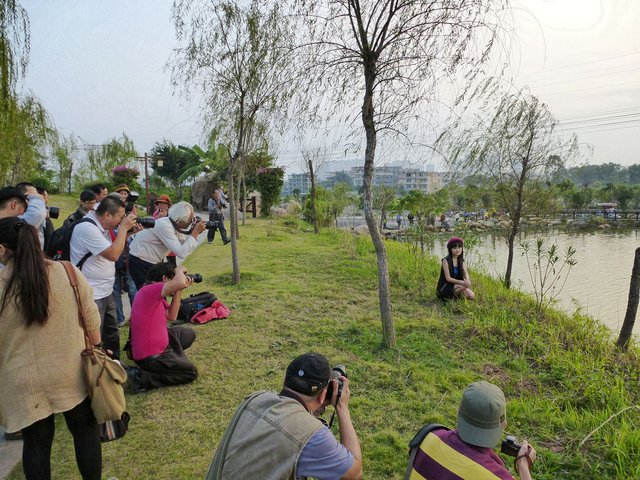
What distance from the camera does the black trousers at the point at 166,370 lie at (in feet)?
11.6

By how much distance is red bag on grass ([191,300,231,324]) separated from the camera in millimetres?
5246

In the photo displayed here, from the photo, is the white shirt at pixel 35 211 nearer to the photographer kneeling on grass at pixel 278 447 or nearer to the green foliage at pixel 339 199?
the photographer kneeling on grass at pixel 278 447

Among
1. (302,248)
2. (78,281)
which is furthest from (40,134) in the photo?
(78,281)

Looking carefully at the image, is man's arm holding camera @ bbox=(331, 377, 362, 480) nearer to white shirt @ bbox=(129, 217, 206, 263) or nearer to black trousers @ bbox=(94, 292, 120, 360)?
black trousers @ bbox=(94, 292, 120, 360)

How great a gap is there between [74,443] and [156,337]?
1.45m

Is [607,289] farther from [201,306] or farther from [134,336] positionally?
[134,336]

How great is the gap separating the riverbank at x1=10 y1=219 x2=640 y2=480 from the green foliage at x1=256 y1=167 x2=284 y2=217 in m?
14.3

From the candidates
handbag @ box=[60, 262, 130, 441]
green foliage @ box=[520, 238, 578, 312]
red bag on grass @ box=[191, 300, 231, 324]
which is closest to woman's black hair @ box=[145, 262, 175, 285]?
handbag @ box=[60, 262, 130, 441]

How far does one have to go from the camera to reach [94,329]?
6.98 feet

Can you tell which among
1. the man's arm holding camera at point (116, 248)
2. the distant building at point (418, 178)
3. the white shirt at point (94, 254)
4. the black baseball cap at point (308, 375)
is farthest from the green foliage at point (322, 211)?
the black baseball cap at point (308, 375)

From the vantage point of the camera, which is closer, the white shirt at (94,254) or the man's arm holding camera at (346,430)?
the man's arm holding camera at (346,430)

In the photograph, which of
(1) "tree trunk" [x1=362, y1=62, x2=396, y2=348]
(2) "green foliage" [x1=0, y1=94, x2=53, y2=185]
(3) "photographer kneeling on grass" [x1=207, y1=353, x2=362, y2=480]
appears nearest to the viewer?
(3) "photographer kneeling on grass" [x1=207, y1=353, x2=362, y2=480]

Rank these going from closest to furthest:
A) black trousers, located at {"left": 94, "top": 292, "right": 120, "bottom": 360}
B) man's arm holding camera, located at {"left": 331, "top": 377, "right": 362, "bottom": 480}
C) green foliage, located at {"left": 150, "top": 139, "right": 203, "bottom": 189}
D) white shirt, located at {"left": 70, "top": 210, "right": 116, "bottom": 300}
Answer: man's arm holding camera, located at {"left": 331, "top": 377, "right": 362, "bottom": 480} < white shirt, located at {"left": 70, "top": 210, "right": 116, "bottom": 300} < black trousers, located at {"left": 94, "top": 292, "right": 120, "bottom": 360} < green foliage, located at {"left": 150, "top": 139, "right": 203, "bottom": 189}

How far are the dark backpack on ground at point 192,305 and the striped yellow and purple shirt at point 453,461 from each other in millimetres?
4150
